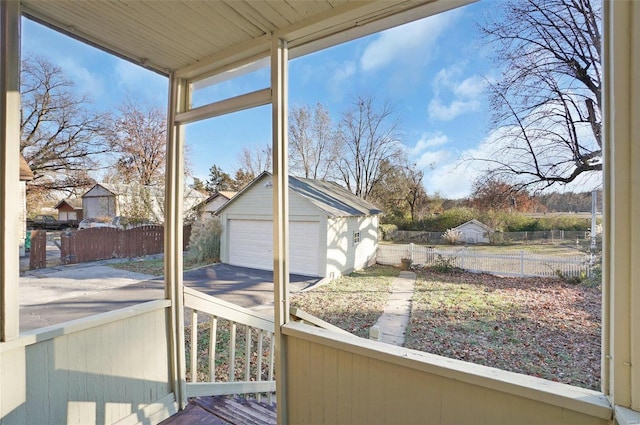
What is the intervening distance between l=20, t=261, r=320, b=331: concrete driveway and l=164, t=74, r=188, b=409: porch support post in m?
0.08

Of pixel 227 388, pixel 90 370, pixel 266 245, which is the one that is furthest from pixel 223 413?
pixel 266 245

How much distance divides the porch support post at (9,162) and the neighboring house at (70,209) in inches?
5.7

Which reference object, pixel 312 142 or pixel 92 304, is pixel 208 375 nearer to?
pixel 92 304

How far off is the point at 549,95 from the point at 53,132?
2037mm

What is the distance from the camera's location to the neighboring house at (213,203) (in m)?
1.68

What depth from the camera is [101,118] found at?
150 cm

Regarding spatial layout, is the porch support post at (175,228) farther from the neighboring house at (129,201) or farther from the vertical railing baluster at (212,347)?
the vertical railing baluster at (212,347)

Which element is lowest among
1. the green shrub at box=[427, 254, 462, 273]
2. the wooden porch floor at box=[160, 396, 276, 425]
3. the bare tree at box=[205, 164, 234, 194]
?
the wooden porch floor at box=[160, 396, 276, 425]

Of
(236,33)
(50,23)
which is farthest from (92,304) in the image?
(236,33)

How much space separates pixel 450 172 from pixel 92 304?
1818 mm

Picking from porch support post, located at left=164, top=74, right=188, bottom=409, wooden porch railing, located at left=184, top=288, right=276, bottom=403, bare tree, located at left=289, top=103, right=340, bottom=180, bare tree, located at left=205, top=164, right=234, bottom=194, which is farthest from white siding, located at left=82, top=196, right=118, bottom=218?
bare tree, located at left=289, top=103, right=340, bottom=180

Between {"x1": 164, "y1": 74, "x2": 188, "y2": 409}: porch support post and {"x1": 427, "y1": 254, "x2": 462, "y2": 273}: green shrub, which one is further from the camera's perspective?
{"x1": 164, "y1": 74, "x2": 188, "y2": 409}: porch support post

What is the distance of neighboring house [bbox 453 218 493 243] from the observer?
1.07 m

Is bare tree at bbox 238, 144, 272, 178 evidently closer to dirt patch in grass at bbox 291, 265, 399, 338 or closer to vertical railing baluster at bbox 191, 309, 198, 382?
dirt patch in grass at bbox 291, 265, 399, 338
